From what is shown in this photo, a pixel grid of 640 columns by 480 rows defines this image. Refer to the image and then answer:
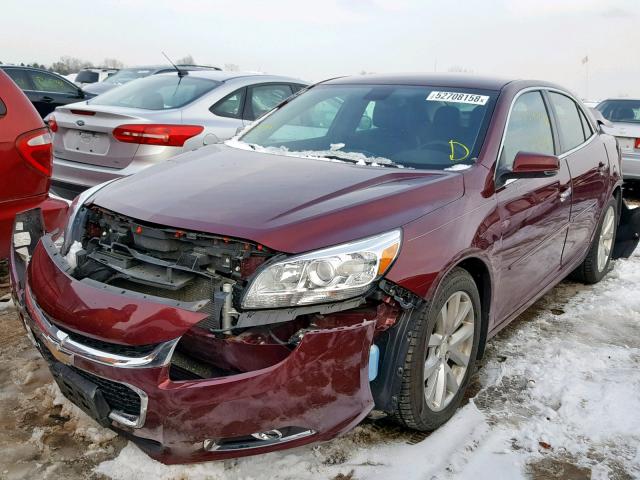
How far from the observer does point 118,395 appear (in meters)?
2.22

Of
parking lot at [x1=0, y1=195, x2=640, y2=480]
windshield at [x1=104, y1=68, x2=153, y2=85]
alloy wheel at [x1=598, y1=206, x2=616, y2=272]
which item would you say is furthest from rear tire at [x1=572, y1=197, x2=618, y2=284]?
windshield at [x1=104, y1=68, x2=153, y2=85]

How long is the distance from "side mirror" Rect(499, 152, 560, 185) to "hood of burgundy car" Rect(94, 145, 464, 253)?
0.38m

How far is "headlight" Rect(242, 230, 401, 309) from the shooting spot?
2.25m

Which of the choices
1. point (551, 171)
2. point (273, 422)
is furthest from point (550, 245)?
point (273, 422)

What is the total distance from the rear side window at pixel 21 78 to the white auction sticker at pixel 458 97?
8.88m

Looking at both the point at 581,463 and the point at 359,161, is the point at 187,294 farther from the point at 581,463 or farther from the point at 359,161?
the point at 581,463

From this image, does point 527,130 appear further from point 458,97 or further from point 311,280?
→ point 311,280

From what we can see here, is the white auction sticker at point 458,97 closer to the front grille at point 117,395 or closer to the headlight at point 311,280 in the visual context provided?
the headlight at point 311,280

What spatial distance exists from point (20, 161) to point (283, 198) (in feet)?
7.02

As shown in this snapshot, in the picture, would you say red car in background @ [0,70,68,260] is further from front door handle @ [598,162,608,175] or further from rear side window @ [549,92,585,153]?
front door handle @ [598,162,608,175]

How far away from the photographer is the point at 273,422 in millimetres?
2162

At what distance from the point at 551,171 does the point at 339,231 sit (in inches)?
57.0

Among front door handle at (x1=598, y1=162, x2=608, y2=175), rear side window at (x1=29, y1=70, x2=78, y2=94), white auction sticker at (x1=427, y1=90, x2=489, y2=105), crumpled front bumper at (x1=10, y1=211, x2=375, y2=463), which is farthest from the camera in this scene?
rear side window at (x1=29, y1=70, x2=78, y2=94)

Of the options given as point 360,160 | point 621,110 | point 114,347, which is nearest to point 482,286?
point 360,160
